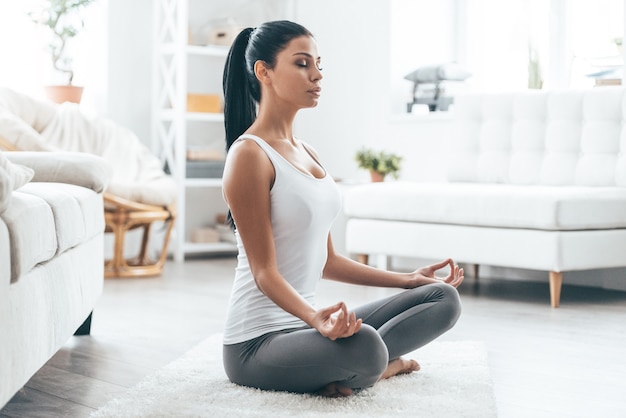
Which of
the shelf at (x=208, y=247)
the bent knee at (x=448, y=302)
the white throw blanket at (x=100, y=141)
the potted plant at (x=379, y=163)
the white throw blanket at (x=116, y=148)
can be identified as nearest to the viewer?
the bent knee at (x=448, y=302)

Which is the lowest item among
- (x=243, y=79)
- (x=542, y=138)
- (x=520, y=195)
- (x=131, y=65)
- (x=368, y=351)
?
(x=368, y=351)

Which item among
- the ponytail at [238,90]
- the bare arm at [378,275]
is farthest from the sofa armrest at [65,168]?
the bare arm at [378,275]

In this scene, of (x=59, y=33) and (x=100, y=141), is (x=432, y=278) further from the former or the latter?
(x=59, y=33)

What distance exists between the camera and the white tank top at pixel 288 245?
6.39 ft

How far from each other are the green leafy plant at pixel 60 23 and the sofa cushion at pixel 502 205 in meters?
1.81

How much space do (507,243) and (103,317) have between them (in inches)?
61.4

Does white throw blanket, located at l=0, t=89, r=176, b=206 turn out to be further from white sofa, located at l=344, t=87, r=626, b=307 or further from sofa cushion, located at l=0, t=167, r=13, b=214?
sofa cushion, located at l=0, t=167, r=13, b=214

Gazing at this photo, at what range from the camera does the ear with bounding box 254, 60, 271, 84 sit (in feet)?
6.54

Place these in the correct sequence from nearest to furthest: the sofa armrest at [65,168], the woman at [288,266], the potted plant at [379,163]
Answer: the woman at [288,266] < the sofa armrest at [65,168] < the potted plant at [379,163]

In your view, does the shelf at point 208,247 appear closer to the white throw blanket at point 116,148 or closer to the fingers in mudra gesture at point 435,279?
the white throw blanket at point 116,148

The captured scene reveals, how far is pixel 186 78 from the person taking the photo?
5.19 meters

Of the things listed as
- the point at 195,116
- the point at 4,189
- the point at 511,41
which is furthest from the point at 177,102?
the point at 4,189

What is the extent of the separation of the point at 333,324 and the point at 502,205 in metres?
1.98

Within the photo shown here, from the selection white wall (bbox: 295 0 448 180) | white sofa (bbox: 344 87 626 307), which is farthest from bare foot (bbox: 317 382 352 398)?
white wall (bbox: 295 0 448 180)
